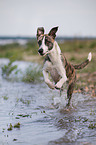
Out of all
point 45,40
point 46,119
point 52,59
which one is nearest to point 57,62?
point 52,59

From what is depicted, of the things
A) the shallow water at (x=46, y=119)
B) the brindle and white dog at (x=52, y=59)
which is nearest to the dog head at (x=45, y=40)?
the brindle and white dog at (x=52, y=59)

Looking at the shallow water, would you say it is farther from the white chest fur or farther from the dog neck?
the dog neck

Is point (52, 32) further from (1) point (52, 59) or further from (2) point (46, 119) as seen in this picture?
(2) point (46, 119)

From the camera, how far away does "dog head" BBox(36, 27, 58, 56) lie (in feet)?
17.8

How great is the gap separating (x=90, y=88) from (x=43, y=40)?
191 inches

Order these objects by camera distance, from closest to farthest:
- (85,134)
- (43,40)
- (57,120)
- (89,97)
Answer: (85,134) → (43,40) → (57,120) → (89,97)

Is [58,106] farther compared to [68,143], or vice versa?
[58,106]

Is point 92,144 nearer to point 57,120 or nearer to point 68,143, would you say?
point 68,143

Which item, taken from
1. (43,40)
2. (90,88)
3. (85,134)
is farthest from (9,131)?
(90,88)

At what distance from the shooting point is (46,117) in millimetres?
6324

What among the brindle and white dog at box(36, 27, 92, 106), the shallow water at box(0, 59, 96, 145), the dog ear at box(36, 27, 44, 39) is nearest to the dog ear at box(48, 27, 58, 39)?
the brindle and white dog at box(36, 27, 92, 106)

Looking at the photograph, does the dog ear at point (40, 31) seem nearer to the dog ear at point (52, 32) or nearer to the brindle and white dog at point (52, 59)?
the brindle and white dog at point (52, 59)

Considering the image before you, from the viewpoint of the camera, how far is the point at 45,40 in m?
5.50

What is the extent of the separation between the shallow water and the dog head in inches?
57.7
